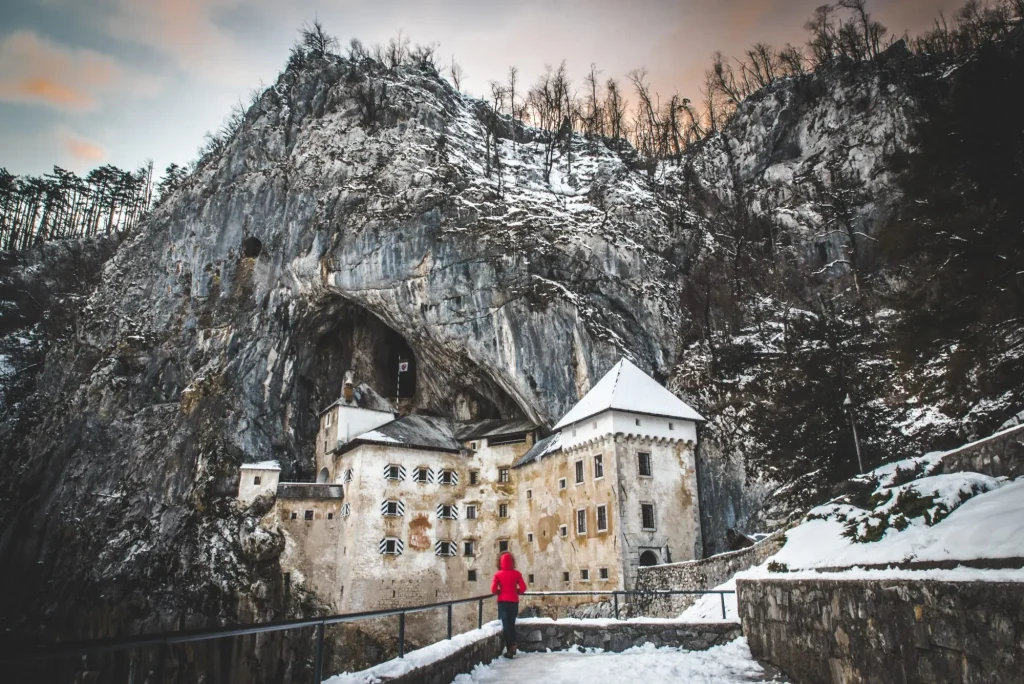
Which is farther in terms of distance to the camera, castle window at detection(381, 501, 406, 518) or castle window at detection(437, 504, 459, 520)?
castle window at detection(437, 504, 459, 520)

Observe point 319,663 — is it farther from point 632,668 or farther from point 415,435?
point 415,435

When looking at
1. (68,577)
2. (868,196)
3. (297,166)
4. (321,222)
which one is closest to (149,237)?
(297,166)

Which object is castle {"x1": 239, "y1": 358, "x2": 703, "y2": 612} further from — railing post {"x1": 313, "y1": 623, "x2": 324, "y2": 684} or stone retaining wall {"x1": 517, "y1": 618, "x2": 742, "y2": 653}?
railing post {"x1": 313, "y1": 623, "x2": 324, "y2": 684}

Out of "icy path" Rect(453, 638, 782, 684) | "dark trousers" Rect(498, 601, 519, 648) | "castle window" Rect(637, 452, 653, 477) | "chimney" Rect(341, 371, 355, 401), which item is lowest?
"icy path" Rect(453, 638, 782, 684)

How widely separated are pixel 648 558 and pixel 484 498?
1181 centimetres

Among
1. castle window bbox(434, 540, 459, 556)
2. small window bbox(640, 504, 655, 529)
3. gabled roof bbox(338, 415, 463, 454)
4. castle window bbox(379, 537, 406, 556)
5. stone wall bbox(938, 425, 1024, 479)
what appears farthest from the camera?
gabled roof bbox(338, 415, 463, 454)

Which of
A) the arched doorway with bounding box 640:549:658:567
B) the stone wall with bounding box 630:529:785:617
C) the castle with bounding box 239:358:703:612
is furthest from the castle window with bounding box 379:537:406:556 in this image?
the stone wall with bounding box 630:529:785:617

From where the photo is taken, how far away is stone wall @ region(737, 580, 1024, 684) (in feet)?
14.5

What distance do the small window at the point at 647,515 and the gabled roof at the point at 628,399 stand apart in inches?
171

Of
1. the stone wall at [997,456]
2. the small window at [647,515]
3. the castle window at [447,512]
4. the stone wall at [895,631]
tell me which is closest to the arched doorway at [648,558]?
the small window at [647,515]

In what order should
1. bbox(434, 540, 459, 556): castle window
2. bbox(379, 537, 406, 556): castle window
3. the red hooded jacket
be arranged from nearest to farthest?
1. the red hooded jacket
2. bbox(379, 537, 406, 556): castle window
3. bbox(434, 540, 459, 556): castle window

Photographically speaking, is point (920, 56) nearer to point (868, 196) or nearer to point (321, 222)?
point (868, 196)

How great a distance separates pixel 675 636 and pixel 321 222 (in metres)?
38.1

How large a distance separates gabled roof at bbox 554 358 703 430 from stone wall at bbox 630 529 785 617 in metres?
7.41
